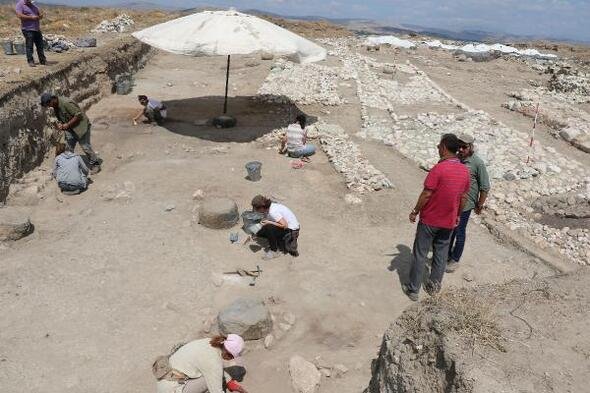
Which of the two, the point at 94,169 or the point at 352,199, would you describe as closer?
the point at 352,199

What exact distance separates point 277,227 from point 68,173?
439 centimetres

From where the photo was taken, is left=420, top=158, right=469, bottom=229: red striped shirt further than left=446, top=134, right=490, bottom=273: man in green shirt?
No

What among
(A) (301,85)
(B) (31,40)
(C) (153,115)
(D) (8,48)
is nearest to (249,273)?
(C) (153,115)

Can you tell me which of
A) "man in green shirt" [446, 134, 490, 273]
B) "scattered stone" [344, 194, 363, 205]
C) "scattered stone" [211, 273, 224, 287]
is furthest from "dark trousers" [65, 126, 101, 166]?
"man in green shirt" [446, 134, 490, 273]

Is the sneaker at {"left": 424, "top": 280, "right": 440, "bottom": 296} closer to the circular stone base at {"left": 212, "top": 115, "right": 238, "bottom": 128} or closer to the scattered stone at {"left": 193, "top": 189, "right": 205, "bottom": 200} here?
the scattered stone at {"left": 193, "top": 189, "right": 205, "bottom": 200}

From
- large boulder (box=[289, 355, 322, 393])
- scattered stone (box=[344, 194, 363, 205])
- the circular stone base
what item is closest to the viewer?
large boulder (box=[289, 355, 322, 393])

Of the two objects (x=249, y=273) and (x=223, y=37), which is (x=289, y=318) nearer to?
(x=249, y=273)

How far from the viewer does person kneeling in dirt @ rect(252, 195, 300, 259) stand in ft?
21.6

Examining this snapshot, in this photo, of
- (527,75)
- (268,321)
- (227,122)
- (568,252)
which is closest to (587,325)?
(268,321)

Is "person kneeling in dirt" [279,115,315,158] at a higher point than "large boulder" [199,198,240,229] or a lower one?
higher

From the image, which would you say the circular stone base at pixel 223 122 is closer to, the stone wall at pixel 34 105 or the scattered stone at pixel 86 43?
the stone wall at pixel 34 105

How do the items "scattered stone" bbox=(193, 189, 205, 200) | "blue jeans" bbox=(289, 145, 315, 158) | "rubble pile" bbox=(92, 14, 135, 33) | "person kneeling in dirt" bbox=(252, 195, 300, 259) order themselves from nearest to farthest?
1. "person kneeling in dirt" bbox=(252, 195, 300, 259)
2. "scattered stone" bbox=(193, 189, 205, 200)
3. "blue jeans" bbox=(289, 145, 315, 158)
4. "rubble pile" bbox=(92, 14, 135, 33)

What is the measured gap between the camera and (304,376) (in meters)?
4.76

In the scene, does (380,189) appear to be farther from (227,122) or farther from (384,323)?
(227,122)
